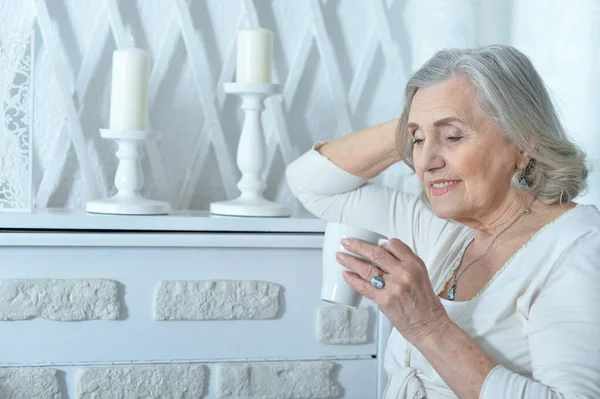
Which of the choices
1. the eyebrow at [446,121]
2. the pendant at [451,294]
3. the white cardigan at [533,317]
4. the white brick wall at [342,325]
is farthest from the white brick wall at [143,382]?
the eyebrow at [446,121]

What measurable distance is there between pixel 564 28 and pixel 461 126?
46 centimetres

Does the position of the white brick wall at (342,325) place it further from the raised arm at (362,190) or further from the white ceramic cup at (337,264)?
the white ceramic cup at (337,264)

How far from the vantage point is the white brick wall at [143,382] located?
4.40ft

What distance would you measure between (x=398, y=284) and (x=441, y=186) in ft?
0.73

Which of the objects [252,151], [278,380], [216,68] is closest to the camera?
[278,380]

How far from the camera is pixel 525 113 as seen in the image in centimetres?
106

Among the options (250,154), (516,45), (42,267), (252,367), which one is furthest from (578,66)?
(42,267)

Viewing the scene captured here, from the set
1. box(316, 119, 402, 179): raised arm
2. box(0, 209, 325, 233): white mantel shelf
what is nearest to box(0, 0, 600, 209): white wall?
box(0, 209, 325, 233): white mantel shelf

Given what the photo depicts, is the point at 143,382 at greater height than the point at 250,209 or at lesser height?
lesser

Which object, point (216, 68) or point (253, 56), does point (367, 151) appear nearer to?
point (253, 56)

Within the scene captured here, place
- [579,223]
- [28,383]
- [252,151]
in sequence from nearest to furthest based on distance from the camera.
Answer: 1. [579,223]
2. [28,383]
3. [252,151]

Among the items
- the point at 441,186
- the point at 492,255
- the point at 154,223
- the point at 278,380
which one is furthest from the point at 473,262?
the point at 154,223

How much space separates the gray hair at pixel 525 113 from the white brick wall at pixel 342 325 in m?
0.48

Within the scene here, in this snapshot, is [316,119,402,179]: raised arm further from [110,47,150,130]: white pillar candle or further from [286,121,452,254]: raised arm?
[110,47,150,130]: white pillar candle
